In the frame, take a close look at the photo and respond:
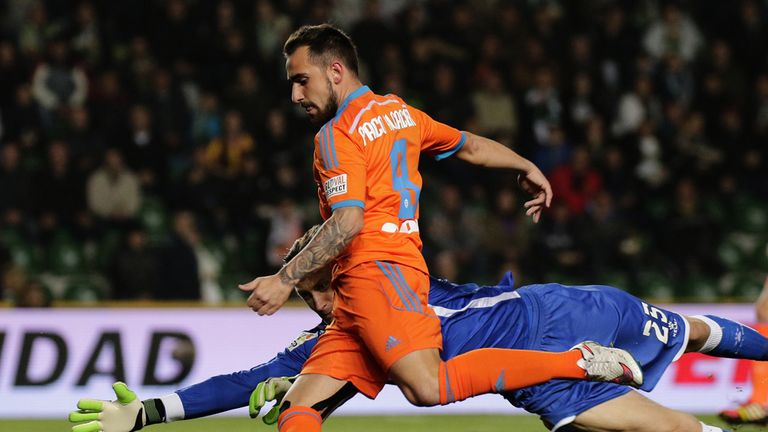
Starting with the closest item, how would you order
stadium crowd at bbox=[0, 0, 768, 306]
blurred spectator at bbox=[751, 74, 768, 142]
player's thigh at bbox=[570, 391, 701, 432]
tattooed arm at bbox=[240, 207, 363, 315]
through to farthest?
1. tattooed arm at bbox=[240, 207, 363, 315]
2. player's thigh at bbox=[570, 391, 701, 432]
3. stadium crowd at bbox=[0, 0, 768, 306]
4. blurred spectator at bbox=[751, 74, 768, 142]

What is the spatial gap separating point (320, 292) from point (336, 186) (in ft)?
2.89

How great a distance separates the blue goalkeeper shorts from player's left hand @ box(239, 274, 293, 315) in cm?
118

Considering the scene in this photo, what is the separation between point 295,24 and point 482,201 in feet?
9.72

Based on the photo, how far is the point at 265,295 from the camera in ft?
15.6

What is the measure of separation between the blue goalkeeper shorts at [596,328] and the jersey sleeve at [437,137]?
0.77 m

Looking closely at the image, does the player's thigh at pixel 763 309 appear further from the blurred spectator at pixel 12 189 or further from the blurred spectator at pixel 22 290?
the blurred spectator at pixel 12 189

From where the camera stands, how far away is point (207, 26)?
1324 centimetres

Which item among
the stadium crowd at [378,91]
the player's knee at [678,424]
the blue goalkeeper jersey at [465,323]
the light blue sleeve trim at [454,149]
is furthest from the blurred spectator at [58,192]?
the player's knee at [678,424]

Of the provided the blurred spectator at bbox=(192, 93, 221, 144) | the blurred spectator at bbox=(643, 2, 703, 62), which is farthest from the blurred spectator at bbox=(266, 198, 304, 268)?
the blurred spectator at bbox=(643, 2, 703, 62)

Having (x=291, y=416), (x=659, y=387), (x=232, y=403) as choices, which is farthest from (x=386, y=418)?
(x=291, y=416)

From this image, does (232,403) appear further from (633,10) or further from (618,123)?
(633,10)

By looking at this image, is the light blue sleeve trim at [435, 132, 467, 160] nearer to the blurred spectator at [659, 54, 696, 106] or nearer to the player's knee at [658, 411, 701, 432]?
the player's knee at [658, 411, 701, 432]

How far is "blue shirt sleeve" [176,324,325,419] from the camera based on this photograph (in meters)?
5.97

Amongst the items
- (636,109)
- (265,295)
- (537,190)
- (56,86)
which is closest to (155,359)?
(56,86)
